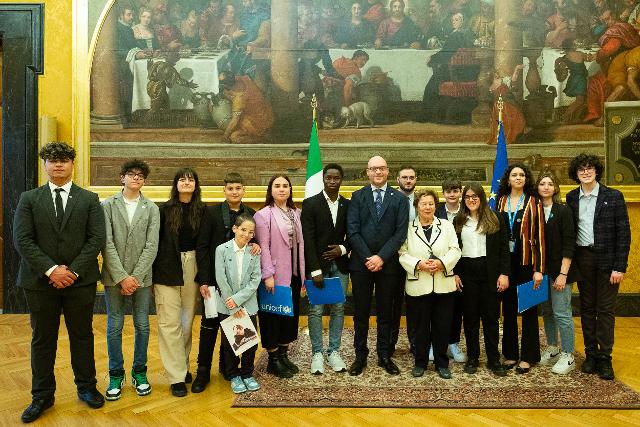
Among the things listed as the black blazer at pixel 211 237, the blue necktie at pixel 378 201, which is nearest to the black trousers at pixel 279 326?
the black blazer at pixel 211 237

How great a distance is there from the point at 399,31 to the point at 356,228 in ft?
13.5

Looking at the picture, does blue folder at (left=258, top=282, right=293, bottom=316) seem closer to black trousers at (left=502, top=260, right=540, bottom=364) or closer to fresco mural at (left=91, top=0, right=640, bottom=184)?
black trousers at (left=502, top=260, right=540, bottom=364)

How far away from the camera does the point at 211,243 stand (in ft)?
14.3

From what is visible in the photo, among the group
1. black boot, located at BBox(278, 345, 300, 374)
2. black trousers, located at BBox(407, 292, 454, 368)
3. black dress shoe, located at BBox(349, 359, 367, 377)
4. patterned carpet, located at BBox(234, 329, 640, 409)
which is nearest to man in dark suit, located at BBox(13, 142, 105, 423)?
patterned carpet, located at BBox(234, 329, 640, 409)

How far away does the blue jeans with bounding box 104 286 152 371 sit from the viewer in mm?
4156

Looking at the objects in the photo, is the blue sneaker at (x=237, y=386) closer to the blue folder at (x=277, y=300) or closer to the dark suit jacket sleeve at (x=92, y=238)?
the blue folder at (x=277, y=300)

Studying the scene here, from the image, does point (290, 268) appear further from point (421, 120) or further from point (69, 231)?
point (421, 120)

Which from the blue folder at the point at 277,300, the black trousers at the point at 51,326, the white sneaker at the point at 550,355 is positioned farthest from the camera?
the white sneaker at the point at 550,355

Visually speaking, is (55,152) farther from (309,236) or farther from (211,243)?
(309,236)

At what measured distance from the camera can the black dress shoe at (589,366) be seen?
479cm

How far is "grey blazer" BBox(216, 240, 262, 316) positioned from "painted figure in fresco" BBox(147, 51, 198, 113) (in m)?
4.10

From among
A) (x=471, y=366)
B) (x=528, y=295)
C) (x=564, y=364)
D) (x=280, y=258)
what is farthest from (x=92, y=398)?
(x=564, y=364)

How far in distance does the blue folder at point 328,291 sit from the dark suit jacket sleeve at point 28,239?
Answer: 2.10 metres

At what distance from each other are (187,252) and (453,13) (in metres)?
5.51
